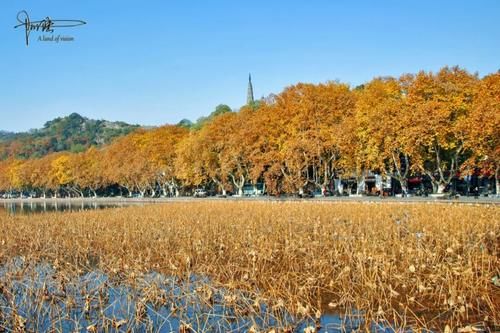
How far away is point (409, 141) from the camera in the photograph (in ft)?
151

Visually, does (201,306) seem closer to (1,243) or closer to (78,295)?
(78,295)

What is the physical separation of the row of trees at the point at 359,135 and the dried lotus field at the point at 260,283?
26.4 m

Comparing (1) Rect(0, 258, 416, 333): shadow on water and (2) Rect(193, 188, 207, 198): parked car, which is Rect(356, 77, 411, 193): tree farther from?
(1) Rect(0, 258, 416, 333): shadow on water

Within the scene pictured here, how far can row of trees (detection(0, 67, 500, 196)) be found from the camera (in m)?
45.6

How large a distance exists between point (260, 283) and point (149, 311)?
3.28m

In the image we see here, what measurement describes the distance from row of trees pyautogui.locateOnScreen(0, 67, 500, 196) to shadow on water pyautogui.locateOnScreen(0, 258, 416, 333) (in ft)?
118

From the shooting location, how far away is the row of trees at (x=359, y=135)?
45.6 meters

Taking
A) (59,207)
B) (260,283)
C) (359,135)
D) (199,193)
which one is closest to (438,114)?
(359,135)

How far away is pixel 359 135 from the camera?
50.8 meters

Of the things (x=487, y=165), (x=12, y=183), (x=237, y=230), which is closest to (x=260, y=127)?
(x=487, y=165)

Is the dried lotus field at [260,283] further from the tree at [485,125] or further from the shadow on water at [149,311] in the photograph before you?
the tree at [485,125]

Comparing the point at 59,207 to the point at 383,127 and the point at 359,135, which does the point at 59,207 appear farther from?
the point at 383,127

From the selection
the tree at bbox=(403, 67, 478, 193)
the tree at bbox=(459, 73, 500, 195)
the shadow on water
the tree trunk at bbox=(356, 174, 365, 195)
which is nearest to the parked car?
the tree trunk at bbox=(356, 174, 365, 195)

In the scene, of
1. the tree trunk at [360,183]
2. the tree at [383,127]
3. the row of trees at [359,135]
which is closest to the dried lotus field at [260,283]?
the row of trees at [359,135]
